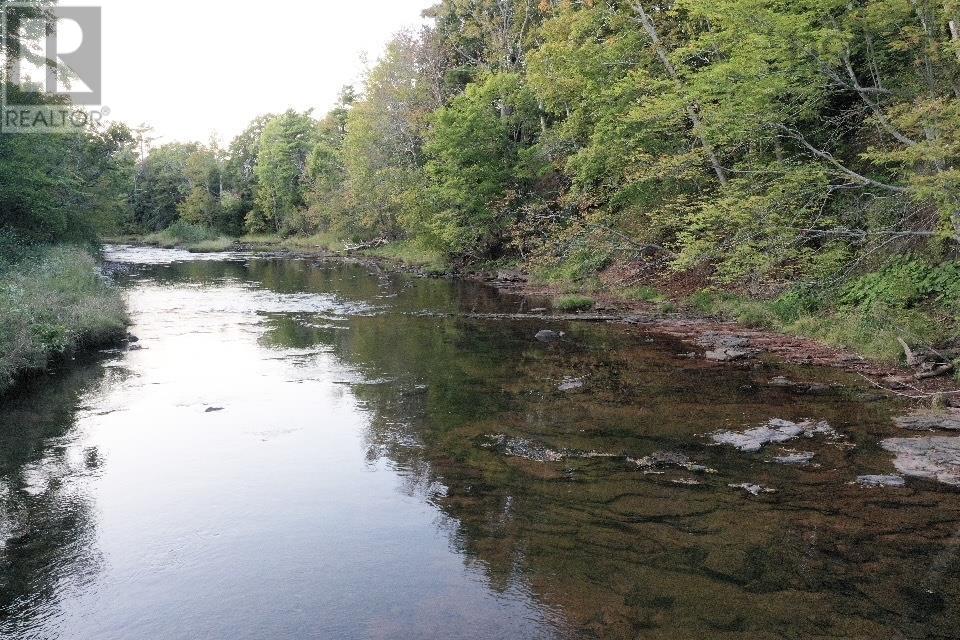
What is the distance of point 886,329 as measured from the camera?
14.2m

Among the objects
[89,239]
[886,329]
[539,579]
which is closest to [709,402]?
[886,329]

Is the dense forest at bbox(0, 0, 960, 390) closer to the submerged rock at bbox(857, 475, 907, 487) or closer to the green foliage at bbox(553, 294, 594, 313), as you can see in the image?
the green foliage at bbox(553, 294, 594, 313)

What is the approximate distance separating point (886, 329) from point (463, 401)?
9.36m

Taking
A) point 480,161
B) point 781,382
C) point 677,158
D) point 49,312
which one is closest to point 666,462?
point 781,382

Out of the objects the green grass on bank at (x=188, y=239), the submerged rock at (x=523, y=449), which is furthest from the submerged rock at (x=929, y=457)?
the green grass on bank at (x=188, y=239)

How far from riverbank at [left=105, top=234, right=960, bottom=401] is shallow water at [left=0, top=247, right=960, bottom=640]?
1.33 m

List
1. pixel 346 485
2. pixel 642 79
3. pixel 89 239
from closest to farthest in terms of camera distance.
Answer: pixel 346 485 < pixel 642 79 < pixel 89 239

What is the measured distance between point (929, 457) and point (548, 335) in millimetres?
10847

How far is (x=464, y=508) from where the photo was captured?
811 centimetres

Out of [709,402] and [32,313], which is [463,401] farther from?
[32,313]

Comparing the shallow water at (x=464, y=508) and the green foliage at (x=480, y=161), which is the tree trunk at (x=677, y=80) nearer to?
the shallow water at (x=464, y=508)

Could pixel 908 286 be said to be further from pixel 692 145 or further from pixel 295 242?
pixel 295 242

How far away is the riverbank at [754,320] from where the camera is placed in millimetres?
13242

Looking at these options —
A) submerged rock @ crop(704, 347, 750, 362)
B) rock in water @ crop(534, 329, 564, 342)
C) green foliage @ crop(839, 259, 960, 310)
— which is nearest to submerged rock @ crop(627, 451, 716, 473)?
submerged rock @ crop(704, 347, 750, 362)
